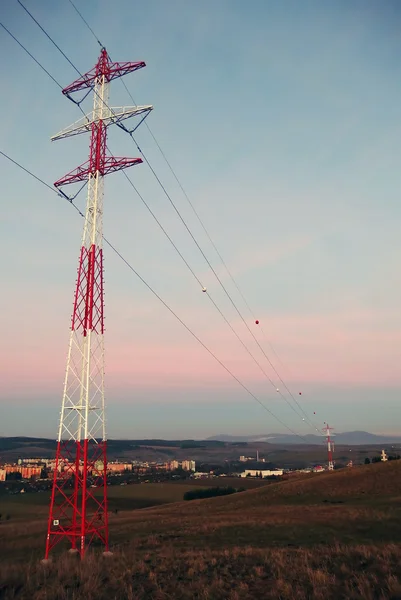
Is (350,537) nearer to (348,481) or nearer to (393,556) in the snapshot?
(393,556)

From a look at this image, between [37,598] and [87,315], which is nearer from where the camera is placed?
A: [37,598]

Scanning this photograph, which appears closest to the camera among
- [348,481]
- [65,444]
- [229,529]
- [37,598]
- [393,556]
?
[37,598]

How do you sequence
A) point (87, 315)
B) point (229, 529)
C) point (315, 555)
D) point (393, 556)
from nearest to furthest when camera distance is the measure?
1. point (393, 556)
2. point (315, 555)
3. point (87, 315)
4. point (229, 529)

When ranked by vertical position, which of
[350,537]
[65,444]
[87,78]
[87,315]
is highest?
[87,78]

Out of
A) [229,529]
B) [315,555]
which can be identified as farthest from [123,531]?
[315,555]

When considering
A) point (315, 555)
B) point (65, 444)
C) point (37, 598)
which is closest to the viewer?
point (37, 598)

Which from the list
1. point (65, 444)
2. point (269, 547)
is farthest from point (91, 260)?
point (269, 547)

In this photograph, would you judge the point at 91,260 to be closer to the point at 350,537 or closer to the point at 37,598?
the point at 37,598

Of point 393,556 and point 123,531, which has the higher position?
point 393,556

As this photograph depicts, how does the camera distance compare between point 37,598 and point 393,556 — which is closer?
point 37,598
